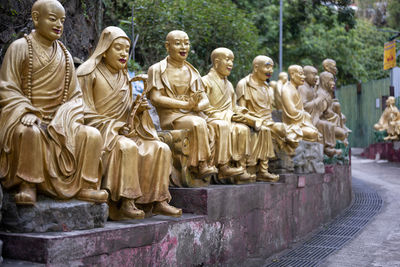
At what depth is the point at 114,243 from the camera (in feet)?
12.4

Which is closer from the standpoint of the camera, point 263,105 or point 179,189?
point 179,189

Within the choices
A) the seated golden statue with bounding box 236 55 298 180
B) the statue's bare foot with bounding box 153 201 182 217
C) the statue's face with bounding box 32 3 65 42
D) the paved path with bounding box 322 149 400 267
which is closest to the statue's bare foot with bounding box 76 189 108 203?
the statue's bare foot with bounding box 153 201 182 217

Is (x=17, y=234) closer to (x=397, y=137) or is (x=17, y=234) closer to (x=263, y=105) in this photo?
(x=263, y=105)

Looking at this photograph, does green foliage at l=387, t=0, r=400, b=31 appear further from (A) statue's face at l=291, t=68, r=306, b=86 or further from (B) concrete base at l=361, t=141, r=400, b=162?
(A) statue's face at l=291, t=68, r=306, b=86

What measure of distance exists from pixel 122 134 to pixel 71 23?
11.1 ft

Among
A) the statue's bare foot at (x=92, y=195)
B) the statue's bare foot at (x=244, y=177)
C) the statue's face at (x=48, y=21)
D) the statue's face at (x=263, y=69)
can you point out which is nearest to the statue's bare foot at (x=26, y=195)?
the statue's bare foot at (x=92, y=195)

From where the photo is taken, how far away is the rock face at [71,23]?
20.4ft

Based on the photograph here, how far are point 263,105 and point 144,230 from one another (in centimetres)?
349

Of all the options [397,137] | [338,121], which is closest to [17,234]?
[338,121]

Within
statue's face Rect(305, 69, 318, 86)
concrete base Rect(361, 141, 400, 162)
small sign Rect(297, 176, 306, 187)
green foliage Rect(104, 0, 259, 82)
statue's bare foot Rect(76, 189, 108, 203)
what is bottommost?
concrete base Rect(361, 141, 400, 162)

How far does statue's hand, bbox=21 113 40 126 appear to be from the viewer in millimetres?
3574

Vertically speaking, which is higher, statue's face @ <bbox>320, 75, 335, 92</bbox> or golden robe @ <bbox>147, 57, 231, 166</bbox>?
statue's face @ <bbox>320, 75, 335, 92</bbox>

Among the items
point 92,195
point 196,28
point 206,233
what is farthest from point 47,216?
point 196,28

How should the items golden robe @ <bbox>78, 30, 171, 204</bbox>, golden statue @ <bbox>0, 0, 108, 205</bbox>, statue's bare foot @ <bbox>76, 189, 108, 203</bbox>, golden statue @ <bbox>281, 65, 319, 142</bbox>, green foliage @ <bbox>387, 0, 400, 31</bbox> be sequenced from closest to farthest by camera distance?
golden statue @ <bbox>0, 0, 108, 205</bbox> < statue's bare foot @ <bbox>76, 189, 108, 203</bbox> < golden robe @ <bbox>78, 30, 171, 204</bbox> < golden statue @ <bbox>281, 65, 319, 142</bbox> < green foliage @ <bbox>387, 0, 400, 31</bbox>
